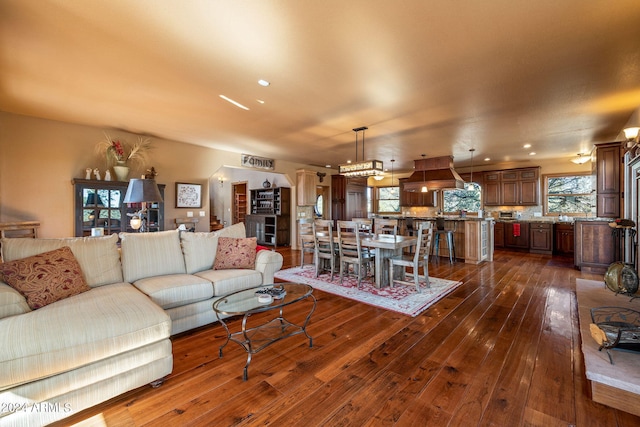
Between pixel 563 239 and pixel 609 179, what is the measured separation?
283cm

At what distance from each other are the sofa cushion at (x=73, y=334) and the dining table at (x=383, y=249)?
2741mm

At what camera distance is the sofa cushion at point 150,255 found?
2.76 m

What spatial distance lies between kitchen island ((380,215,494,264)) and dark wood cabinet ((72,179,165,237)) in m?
5.34

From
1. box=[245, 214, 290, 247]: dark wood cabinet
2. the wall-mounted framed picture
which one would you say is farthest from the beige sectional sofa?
box=[245, 214, 290, 247]: dark wood cabinet

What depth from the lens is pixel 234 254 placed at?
3.24m

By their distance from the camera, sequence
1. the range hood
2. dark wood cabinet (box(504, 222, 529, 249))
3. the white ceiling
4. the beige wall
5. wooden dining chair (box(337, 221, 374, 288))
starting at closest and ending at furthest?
the white ceiling < the beige wall < wooden dining chair (box(337, 221, 374, 288)) < the range hood < dark wood cabinet (box(504, 222, 529, 249))

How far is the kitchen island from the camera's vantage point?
596cm

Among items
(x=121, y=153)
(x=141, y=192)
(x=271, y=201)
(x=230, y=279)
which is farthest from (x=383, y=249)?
(x=271, y=201)

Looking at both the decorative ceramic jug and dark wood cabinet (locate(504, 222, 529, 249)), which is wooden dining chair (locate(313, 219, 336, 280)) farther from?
dark wood cabinet (locate(504, 222, 529, 249))

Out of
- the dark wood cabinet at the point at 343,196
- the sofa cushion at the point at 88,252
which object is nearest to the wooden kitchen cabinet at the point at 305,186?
the dark wood cabinet at the point at 343,196

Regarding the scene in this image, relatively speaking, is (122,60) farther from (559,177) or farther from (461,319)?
(559,177)

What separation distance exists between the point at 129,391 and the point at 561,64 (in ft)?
14.7

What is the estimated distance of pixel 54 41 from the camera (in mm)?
2250

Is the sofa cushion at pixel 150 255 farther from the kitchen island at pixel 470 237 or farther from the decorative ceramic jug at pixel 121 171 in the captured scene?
the kitchen island at pixel 470 237
